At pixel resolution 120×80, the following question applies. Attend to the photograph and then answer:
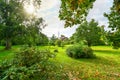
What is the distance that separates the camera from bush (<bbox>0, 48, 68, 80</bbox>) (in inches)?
388

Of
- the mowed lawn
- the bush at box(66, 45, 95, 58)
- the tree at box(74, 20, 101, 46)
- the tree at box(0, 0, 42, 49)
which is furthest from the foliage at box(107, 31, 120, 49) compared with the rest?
the tree at box(74, 20, 101, 46)

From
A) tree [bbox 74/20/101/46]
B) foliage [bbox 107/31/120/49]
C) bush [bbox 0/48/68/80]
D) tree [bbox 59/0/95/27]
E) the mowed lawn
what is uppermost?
tree [bbox 74/20/101/46]

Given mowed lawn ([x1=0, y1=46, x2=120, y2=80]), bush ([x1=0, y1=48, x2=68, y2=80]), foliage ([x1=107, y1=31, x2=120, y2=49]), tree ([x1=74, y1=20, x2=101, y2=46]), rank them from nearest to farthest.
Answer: bush ([x1=0, y1=48, x2=68, y2=80])
mowed lawn ([x1=0, y1=46, x2=120, y2=80])
foliage ([x1=107, y1=31, x2=120, y2=49])
tree ([x1=74, y1=20, x2=101, y2=46])

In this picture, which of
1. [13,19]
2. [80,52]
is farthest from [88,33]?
[80,52]

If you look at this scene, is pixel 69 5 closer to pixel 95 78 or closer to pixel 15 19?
pixel 95 78

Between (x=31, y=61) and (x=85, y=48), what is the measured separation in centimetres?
2013

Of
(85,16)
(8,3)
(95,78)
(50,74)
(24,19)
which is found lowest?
(95,78)

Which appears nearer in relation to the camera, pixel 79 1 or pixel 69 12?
pixel 79 1

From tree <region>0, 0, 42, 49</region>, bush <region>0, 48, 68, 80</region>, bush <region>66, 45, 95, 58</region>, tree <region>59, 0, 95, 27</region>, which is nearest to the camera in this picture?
tree <region>59, 0, 95, 27</region>

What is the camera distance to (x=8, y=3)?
45.5 meters

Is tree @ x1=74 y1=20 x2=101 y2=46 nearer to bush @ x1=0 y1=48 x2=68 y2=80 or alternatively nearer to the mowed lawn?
the mowed lawn

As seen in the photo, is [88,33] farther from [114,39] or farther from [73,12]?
[73,12]

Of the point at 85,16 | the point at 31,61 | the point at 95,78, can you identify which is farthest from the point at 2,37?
the point at 85,16

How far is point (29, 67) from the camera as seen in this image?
36.0 feet
